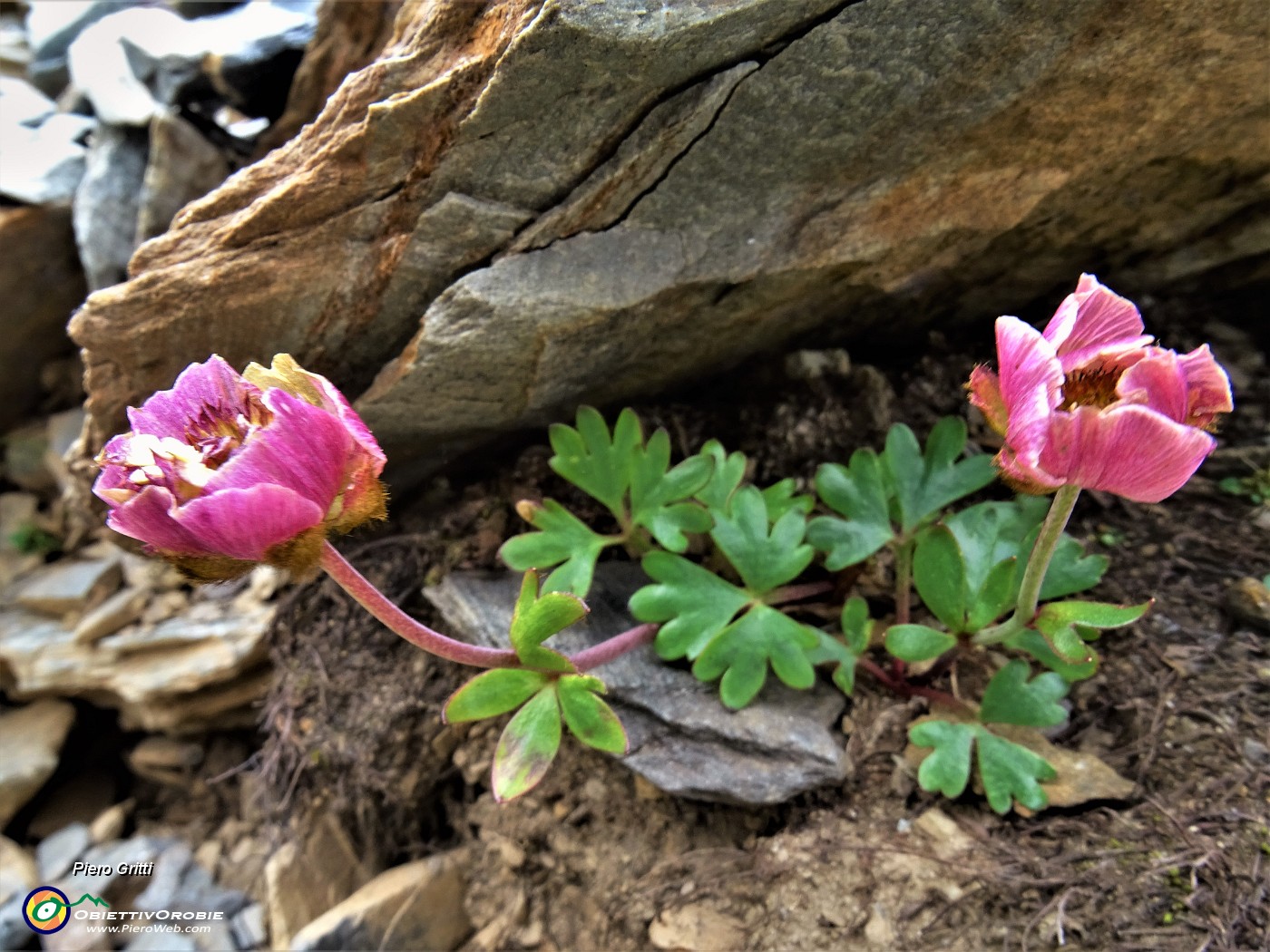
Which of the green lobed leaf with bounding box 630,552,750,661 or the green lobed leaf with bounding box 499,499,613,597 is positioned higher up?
the green lobed leaf with bounding box 499,499,613,597

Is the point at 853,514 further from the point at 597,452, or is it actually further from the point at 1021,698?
the point at 597,452

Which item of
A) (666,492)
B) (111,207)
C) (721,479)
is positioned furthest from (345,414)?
(111,207)

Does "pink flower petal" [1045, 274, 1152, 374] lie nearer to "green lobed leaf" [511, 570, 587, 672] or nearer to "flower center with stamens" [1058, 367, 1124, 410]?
"flower center with stamens" [1058, 367, 1124, 410]

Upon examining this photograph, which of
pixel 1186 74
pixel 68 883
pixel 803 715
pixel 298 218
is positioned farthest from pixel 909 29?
pixel 68 883

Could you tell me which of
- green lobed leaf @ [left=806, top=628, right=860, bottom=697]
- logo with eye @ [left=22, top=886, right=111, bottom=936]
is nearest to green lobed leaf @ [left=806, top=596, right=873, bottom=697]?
green lobed leaf @ [left=806, top=628, right=860, bottom=697]

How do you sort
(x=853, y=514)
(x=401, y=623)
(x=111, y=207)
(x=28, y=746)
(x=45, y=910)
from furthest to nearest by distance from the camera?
1. (x=28, y=746)
2. (x=111, y=207)
3. (x=45, y=910)
4. (x=853, y=514)
5. (x=401, y=623)
